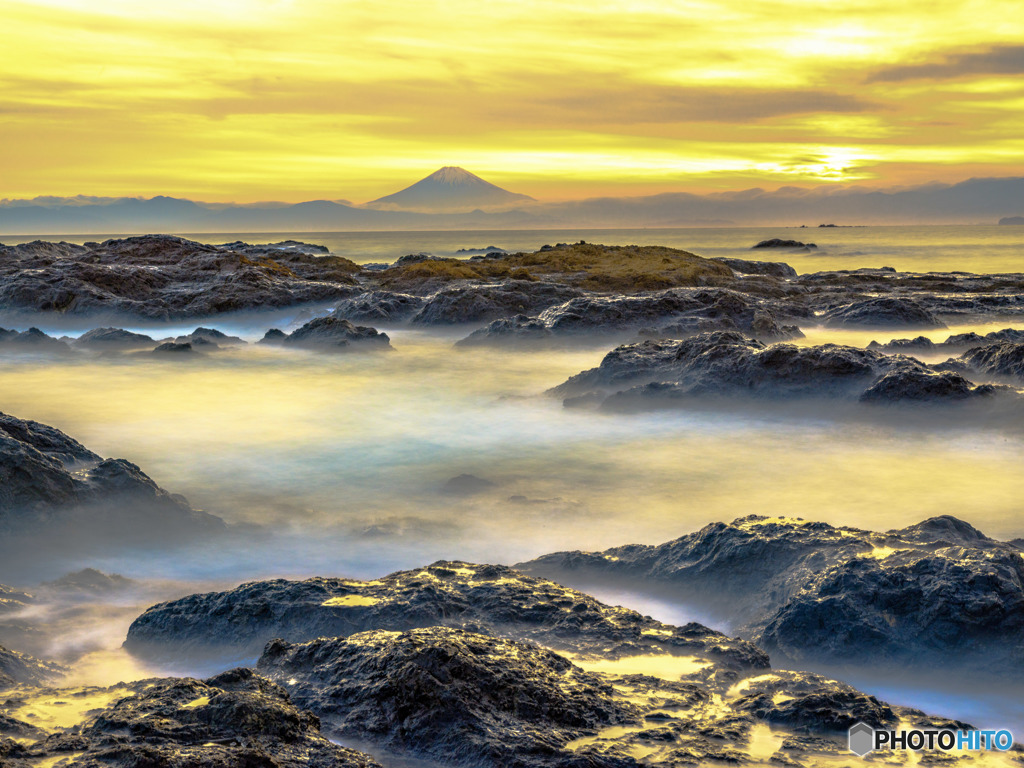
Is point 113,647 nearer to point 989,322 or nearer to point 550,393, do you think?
point 550,393

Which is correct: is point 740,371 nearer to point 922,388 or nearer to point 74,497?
point 922,388

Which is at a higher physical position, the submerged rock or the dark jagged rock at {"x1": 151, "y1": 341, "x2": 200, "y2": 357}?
the dark jagged rock at {"x1": 151, "y1": 341, "x2": 200, "y2": 357}

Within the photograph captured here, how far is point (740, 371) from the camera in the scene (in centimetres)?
1088

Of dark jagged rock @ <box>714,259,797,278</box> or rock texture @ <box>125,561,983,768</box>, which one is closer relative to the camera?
rock texture @ <box>125,561,983,768</box>

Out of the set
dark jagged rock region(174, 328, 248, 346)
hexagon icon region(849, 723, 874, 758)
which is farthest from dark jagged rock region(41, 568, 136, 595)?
dark jagged rock region(174, 328, 248, 346)

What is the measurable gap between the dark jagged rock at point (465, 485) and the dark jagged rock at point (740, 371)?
3.22m

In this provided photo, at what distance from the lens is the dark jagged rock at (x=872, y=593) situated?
12.5ft

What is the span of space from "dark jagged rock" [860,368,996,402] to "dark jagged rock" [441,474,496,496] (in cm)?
495

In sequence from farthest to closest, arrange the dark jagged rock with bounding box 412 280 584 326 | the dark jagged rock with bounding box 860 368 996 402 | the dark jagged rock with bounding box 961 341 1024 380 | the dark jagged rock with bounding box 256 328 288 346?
1. the dark jagged rock with bounding box 412 280 584 326
2. the dark jagged rock with bounding box 256 328 288 346
3. the dark jagged rock with bounding box 961 341 1024 380
4. the dark jagged rock with bounding box 860 368 996 402

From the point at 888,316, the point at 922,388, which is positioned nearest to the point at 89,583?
the point at 922,388

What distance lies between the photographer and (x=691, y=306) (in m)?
17.9

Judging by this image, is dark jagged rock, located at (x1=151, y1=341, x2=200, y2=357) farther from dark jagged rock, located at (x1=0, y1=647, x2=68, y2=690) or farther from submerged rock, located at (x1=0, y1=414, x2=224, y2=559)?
dark jagged rock, located at (x1=0, y1=647, x2=68, y2=690)

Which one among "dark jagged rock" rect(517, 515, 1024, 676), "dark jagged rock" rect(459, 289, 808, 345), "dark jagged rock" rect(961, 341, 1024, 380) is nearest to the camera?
"dark jagged rock" rect(517, 515, 1024, 676)

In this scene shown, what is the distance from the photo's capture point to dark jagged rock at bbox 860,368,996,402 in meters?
9.80
